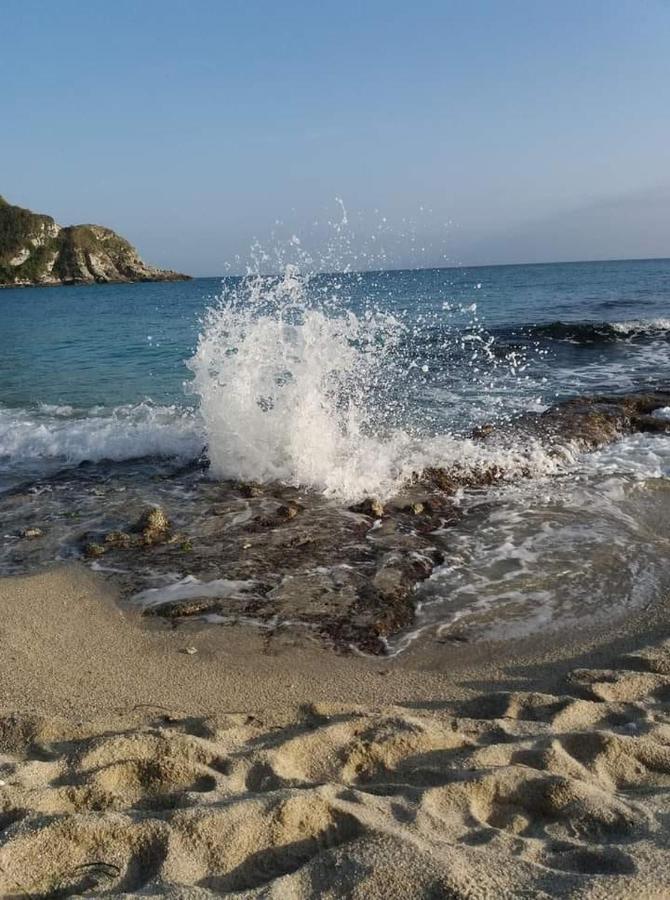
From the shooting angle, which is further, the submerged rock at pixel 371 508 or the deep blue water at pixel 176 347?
the deep blue water at pixel 176 347

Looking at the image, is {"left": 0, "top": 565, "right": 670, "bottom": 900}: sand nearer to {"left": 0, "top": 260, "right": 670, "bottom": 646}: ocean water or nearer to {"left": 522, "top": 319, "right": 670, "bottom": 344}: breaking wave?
{"left": 0, "top": 260, "right": 670, "bottom": 646}: ocean water

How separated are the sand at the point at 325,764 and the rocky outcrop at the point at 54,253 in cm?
10613

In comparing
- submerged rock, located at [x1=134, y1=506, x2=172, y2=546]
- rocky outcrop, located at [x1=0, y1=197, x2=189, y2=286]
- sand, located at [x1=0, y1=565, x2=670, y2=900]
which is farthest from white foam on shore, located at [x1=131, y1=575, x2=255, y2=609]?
rocky outcrop, located at [x1=0, y1=197, x2=189, y2=286]

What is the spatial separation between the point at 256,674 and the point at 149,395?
10.6 m

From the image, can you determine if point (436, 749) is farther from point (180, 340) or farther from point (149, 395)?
point (180, 340)

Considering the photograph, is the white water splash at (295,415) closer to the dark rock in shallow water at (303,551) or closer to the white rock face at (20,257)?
the dark rock in shallow water at (303,551)

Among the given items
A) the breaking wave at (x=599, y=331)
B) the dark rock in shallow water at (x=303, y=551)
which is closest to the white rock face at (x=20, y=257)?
the breaking wave at (x=599, y=331)

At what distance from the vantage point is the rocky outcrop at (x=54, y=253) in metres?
97.8

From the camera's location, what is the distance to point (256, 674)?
399 cm

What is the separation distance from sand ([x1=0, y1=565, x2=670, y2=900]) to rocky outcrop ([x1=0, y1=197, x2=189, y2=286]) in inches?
4178

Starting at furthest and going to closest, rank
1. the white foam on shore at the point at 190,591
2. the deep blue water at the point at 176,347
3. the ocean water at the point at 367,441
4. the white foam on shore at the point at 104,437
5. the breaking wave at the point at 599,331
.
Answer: the breaking wave at the point at 599,331
the deep blue water at the point at 176,347
the white foam on shore at the point at 104,437
the ocean water at the point at 367,441
the white foam on shore at the point at 190,591

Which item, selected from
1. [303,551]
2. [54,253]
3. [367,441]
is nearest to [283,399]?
[367,441]

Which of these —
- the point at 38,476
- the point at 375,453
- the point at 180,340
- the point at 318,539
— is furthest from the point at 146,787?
the point at 180,340

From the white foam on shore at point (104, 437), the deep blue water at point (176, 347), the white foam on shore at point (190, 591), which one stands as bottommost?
the white foam on shore at point (190, 591)
